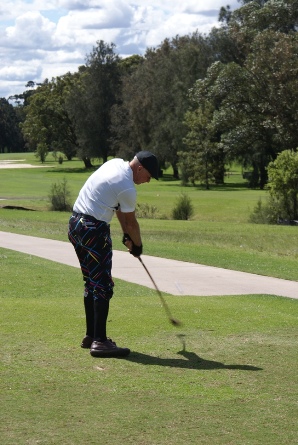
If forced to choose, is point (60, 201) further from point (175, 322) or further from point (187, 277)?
point (175, 322)

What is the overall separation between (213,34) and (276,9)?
7.30 m

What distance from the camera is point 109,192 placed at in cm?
746

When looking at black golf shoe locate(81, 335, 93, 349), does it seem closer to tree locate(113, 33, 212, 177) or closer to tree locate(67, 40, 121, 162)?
tree locate(113, 33, 212, 177)

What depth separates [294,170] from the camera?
34844 mm

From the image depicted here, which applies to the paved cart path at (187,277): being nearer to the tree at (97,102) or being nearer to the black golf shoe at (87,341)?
the black golf shoe at (87,341)

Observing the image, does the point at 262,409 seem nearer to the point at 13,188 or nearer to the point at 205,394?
the point at 205,394

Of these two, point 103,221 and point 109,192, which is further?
point 103,221

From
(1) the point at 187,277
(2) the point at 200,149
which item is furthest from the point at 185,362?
(2) the point at 200,149

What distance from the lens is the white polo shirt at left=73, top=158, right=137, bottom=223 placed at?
7.42 metres

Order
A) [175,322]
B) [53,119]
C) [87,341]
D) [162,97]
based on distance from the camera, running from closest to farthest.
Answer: [87,341] → [175,322] → [162,97] → [53,119]

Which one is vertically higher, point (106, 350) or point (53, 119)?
point (53, 119)

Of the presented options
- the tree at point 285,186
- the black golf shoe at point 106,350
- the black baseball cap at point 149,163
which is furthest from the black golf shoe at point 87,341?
the tree at point 285,186

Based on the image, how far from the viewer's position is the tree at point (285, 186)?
3453 centimetres

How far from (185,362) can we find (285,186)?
2766 centimetres
